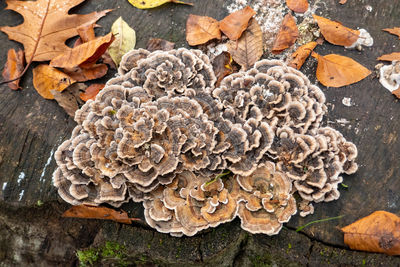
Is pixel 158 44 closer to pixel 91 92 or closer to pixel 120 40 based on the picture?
pixel 120 40

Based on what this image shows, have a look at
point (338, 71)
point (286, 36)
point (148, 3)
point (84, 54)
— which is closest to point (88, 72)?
point (84, 54)

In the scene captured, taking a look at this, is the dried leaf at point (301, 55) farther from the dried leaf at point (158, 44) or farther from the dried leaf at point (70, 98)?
the dried leaf at point (70, 98)

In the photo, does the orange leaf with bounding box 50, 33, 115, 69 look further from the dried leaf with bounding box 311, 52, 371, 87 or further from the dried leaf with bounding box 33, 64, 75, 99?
the dried leaf with bounding box 311, 52, 371, 87

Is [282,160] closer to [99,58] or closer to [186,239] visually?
[186,239]

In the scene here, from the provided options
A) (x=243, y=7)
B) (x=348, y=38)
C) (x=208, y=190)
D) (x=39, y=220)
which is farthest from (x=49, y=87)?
(x=348, y=38)

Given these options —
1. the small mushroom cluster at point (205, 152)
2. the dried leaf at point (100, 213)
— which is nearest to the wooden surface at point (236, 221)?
the dried leaf at point (100, 213)

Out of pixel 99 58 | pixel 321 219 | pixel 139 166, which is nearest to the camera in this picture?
pixel 139 166
